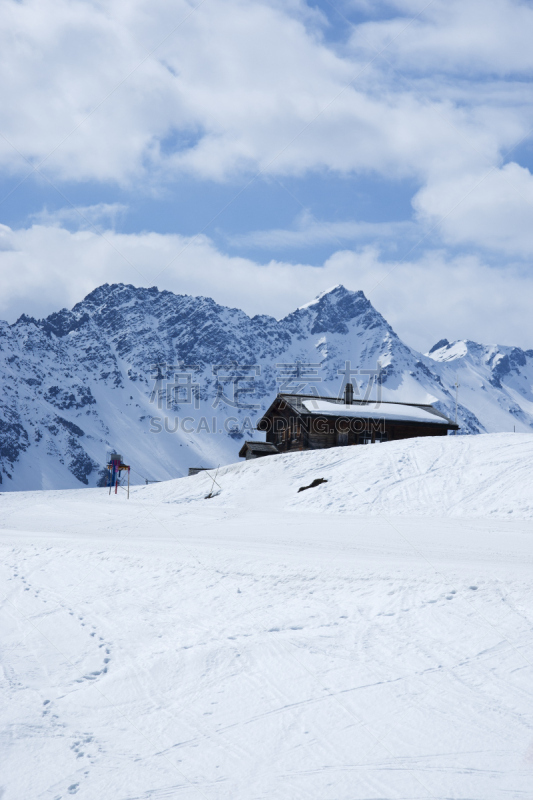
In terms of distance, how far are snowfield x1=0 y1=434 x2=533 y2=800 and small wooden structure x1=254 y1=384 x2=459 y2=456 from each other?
24.2 m

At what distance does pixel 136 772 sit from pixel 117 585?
558 cm

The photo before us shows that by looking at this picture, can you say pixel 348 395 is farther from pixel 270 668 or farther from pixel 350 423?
pixel 270 668

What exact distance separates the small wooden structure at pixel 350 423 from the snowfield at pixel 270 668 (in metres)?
24.2

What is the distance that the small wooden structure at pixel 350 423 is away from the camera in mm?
39875

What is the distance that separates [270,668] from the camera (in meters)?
7.63

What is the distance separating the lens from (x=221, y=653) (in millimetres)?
8109

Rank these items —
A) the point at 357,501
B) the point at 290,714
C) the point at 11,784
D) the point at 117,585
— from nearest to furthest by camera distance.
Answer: the point at 11,784 < the point at 290,714 < the point at 117,585 < the point at 357,501

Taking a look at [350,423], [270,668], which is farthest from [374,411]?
[270,668]

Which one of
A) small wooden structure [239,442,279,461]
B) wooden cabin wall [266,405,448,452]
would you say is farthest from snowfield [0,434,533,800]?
small wooden structure [239,442,279,461]

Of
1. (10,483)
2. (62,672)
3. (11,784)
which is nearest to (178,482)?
(62,672)

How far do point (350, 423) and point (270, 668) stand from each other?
32972 millimetres

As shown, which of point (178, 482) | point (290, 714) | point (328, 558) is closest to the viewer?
point (290, 714)

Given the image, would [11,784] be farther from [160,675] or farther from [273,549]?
[273,549]

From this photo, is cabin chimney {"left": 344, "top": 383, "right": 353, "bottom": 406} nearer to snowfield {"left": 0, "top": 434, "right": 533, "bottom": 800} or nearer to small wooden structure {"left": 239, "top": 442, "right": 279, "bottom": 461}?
small wooden structure {"left": 239, "top": 442, "right": 279, "bottom": 461}
